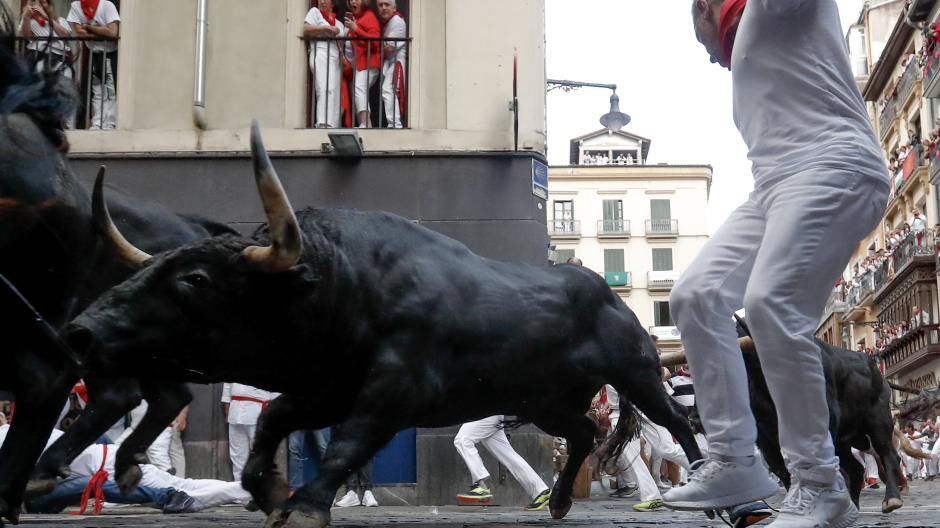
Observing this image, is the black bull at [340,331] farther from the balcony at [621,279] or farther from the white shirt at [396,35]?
the balcony at [621,279]

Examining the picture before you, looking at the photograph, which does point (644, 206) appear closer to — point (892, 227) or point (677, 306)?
point (892, 227)

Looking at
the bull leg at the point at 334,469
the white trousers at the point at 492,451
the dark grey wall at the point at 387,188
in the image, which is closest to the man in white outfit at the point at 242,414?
the dark grey wall at the point at 387,188

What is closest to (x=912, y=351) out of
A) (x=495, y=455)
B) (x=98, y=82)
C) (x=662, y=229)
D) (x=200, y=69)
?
(x=662, y=229)

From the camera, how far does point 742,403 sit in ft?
11.8

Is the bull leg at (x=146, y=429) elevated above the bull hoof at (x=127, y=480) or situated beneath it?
elevated above

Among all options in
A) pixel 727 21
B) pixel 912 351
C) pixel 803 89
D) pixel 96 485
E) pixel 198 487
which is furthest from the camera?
pixel 912 351

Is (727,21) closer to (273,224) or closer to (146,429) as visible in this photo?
(273,224)

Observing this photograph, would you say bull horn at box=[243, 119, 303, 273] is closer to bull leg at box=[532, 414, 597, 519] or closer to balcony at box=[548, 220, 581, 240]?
bull leg at box=[532, 414, 597, 519]

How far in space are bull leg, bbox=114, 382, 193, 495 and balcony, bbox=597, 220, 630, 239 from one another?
214ft

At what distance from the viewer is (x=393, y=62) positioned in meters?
11.8

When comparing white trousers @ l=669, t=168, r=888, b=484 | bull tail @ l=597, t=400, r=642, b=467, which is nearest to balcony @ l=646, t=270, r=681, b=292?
bull tail @ l=597, t=400, r=642, b=467

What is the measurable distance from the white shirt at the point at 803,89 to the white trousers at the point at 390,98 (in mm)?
8420

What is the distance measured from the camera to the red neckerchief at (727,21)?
3625 millimetres

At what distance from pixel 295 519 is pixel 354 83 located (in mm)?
8503
